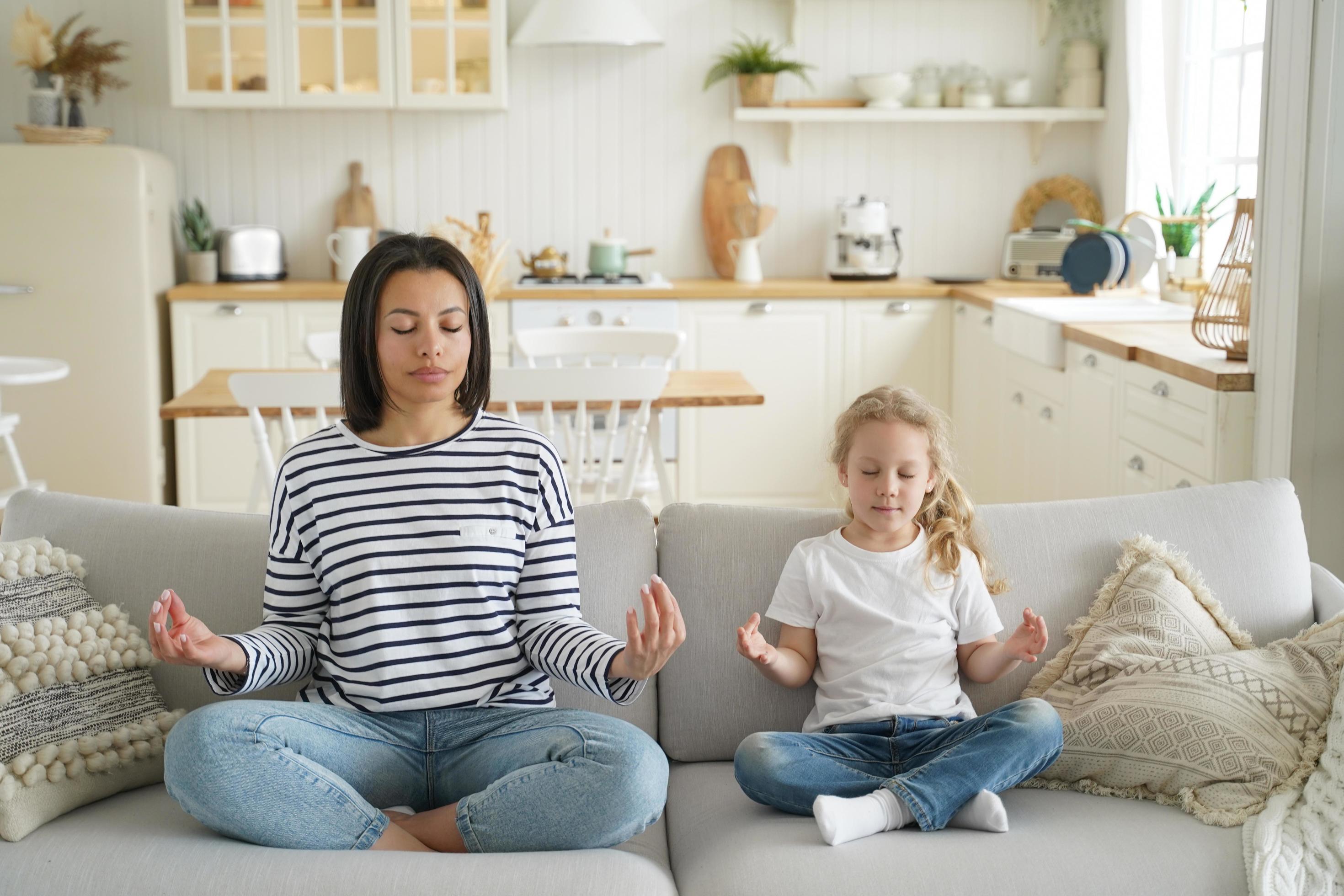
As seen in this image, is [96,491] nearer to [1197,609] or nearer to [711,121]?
[711,121]

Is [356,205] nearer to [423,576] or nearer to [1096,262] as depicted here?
[1096,262]

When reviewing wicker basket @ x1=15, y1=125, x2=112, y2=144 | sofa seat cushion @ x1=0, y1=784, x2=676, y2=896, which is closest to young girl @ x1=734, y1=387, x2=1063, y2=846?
sofa seat cushion @ x1=0, y1=784, x2=676, y2=896

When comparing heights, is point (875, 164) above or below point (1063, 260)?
above

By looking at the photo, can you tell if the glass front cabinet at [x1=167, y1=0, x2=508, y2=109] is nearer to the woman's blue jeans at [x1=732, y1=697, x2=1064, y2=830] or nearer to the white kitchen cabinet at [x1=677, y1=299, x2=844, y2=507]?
the white kitchen cabinet at [x1=677, y1=299, x2=844, y2=507]

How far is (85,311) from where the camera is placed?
167 inches

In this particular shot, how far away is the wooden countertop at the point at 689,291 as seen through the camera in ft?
14.4

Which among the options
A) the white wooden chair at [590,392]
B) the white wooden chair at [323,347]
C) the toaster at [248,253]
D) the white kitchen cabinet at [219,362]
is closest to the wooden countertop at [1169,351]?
the white wooden chair at [590,392]

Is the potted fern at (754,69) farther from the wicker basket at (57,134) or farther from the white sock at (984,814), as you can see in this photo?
the white sock at (984,814)

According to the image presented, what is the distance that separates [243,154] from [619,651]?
3932mm

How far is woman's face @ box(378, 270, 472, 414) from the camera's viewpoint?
1576 millimetres

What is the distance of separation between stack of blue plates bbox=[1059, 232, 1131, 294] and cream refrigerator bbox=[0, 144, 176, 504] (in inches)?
119

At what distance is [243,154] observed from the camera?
4848mm

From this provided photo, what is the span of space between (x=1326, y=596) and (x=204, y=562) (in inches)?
60.9

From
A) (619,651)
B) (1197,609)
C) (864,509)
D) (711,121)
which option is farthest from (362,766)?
(711,121)
